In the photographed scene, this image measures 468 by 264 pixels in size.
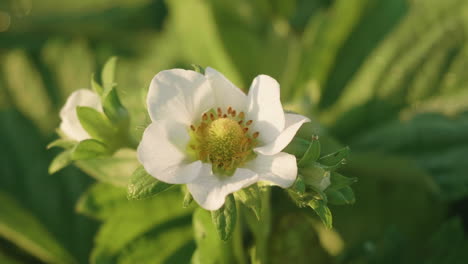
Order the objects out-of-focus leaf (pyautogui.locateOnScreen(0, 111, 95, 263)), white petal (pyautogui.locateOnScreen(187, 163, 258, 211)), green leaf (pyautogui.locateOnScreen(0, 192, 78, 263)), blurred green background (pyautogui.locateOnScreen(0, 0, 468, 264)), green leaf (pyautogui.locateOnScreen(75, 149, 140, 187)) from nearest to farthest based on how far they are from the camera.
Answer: white petal (pyautogui.locateOnScreen(187, 163, 258, 211)) → green leaf (pyautogui.locateOnScreen(75, 149, 140, 187)) → blurred green background (pyautogui.locateOnScreen(0, 0, 468, 264)) → green leaf (pyautogui.locateOnScreen(0, 192, 78, 263)) → out-of-focus leaf (pyautogui.locateOnScreen(0, 111, 95, 263))

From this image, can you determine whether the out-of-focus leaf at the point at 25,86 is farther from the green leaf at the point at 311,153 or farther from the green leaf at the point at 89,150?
the green leaf at the point at 311,153

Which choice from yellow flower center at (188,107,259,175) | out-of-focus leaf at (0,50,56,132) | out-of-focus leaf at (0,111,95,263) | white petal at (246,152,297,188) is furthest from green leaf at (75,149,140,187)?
out-of-focus leaf at (0,50,56,132)

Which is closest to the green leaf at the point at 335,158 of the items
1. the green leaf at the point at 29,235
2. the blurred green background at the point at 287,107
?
the blurred green background at the point at 287,107

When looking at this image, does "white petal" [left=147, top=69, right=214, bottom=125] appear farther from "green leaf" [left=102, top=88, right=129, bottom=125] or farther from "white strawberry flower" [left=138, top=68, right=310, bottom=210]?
"green leaf" [left=102, top=88, right=129, bottom=125]

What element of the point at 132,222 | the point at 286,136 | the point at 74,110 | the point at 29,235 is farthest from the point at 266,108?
the point at 29,235

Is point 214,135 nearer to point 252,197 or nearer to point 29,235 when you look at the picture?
point 252,197
